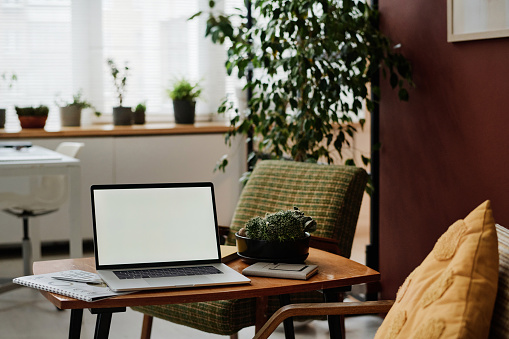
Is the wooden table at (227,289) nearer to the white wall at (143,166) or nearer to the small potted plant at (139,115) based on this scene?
the white wall at (143,166)

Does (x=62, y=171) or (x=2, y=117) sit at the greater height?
(x=2, y=117)

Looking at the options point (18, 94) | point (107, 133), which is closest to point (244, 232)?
point (107, 133)

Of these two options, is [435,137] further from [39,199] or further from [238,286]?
[39,199]

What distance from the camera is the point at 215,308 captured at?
230cm

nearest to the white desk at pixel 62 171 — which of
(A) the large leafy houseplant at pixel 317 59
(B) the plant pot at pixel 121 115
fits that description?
(A) the large leafy houseplant at pixel 317 59

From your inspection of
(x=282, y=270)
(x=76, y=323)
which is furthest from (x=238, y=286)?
(x=76, y=323)

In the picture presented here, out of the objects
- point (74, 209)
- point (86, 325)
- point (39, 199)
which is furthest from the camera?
point (39, 199)

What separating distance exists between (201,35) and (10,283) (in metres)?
2.51

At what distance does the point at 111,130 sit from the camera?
484 cm

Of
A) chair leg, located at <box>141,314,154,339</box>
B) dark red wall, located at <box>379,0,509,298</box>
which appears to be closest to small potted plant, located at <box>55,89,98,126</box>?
dark red wall, located at <box>379,0,509,298</box>

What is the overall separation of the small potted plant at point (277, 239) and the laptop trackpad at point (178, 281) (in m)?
0.23

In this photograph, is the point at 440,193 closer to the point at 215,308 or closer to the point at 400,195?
the point at 400,195

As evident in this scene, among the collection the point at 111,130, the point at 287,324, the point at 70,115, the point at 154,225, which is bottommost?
the point at 287,324

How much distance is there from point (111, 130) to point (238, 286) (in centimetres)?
338
